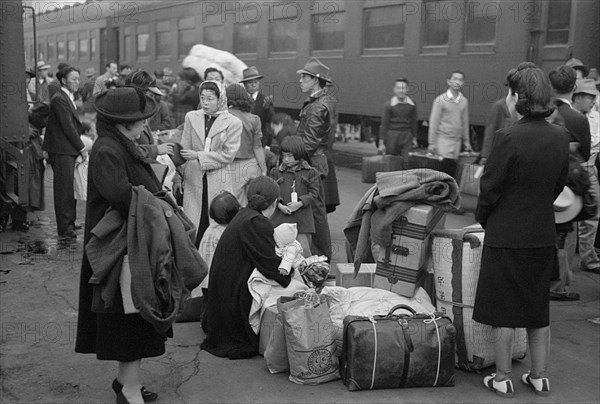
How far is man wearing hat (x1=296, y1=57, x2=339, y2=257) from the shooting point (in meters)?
6.48

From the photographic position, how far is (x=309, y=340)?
13.7 ft

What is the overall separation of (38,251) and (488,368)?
4724 mm

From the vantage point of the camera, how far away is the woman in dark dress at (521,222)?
3971 mm

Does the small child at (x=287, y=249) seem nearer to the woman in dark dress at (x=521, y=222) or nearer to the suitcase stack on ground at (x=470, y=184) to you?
the woman in dark dress at (x=521, y=222)

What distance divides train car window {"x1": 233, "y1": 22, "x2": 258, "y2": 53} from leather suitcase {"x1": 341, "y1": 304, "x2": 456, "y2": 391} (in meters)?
13.3

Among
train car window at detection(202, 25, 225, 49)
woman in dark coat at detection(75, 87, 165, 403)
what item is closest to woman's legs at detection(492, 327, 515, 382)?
woman in dark coat at detection(75, 87, 165, 403)

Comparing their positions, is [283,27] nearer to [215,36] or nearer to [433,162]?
[215,36]

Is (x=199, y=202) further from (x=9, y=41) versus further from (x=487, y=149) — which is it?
(x=487, y=149)

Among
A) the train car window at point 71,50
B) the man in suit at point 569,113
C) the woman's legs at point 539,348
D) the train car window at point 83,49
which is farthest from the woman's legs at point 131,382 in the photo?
the train car window at point 71,50

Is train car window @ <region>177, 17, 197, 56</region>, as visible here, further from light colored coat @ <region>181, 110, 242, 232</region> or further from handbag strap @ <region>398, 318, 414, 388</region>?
handbag strap @ <region>398, 318, 414, 388</region>

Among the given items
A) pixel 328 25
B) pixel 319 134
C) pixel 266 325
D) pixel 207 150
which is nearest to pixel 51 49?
pixel 328 25

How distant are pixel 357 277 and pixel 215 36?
14012 millimetres

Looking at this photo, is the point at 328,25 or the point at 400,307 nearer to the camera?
the point at 400,307

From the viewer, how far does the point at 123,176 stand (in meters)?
3.62
